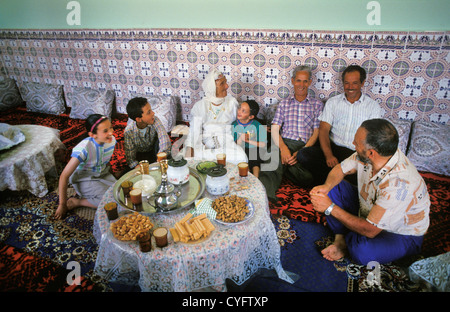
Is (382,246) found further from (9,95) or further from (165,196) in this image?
(9,95)

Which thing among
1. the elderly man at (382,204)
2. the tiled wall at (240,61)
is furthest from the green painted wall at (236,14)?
A: the elderly man at (382,204)

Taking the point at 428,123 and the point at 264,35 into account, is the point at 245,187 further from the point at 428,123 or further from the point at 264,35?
the point at 428,123

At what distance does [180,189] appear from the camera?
2.14 metres

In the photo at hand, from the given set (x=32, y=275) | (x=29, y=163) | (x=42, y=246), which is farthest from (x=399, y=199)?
(x=29, y=163)

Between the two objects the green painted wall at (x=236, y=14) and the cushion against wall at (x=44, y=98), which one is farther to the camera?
the cushion against wall at (x=44, y=98)

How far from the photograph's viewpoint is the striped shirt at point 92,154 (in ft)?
8.19

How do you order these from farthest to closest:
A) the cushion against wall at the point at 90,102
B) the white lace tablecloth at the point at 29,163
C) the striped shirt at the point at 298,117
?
1. the cushion against wall at the point at 90,102
2. the striped shirt at the point at 298,117
3. the white lace tablecloth at the point at 29,163

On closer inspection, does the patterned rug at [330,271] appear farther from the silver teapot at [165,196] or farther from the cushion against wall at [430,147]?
the cushion against wall at [430,147]

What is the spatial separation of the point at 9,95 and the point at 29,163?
3035mm

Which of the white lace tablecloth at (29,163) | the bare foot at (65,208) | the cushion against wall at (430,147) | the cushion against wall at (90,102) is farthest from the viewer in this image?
the cushion against wall at (90,102)

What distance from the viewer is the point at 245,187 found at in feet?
7.06

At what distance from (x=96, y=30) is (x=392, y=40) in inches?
159

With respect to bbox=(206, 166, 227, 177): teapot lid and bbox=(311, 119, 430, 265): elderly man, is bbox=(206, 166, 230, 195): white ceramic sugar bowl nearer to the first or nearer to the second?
bbox=(206, 166, 227, 177): teapot lid
